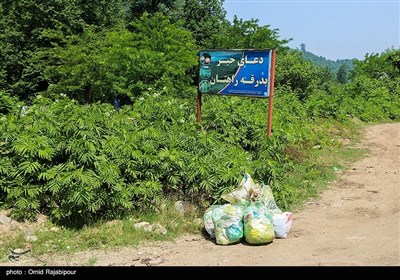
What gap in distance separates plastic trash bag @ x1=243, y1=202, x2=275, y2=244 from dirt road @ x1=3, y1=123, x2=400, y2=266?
0.09 m

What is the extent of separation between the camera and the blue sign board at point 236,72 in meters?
7.10

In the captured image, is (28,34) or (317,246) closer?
(317,246)

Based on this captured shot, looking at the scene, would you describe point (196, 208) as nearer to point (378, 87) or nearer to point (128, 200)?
point (128, 200)

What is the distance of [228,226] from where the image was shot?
4.95 m

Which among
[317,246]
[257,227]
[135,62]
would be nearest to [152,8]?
[135,62]

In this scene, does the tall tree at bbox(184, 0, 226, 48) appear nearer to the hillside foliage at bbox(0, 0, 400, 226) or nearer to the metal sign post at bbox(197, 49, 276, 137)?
the hillside foliage at bbox(0, 0, 400, 226)

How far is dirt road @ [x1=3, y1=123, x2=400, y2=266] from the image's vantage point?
4.38 metres

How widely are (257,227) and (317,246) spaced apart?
678mm

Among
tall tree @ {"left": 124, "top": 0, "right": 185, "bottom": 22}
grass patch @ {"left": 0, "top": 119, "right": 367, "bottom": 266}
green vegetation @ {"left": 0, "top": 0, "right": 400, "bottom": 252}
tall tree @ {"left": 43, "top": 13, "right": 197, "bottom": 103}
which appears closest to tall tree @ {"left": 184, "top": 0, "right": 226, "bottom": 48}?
tall tree @ {"left": 124, "top": 0, "right": 185, "bottom": 22}

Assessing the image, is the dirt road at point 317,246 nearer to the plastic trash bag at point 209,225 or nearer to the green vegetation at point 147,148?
the plastic trash bag at point 209,225

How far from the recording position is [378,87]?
2191 cm

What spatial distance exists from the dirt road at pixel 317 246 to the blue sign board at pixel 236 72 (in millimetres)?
2121

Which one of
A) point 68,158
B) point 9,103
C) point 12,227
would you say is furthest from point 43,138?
point 9,103

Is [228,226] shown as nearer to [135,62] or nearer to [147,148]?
[147,148]
